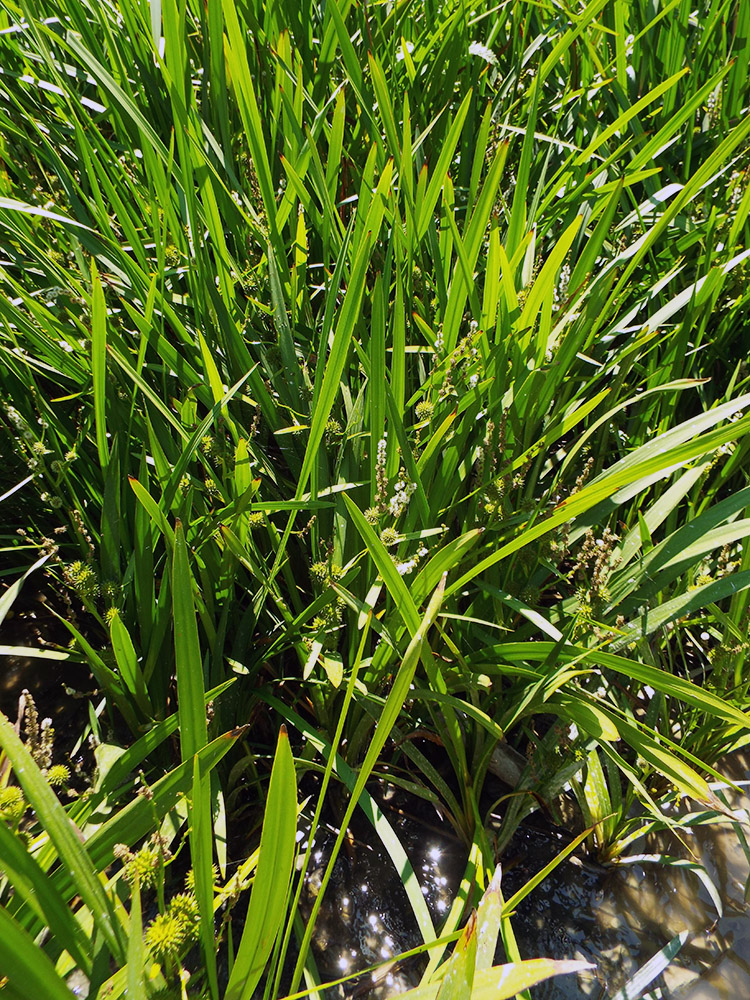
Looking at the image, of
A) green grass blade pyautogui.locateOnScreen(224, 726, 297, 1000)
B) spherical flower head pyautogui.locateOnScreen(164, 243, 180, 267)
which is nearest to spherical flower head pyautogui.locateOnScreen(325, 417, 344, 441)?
spherical flower head pyautogui.locateOnScreen(164, 243, 180, 267)

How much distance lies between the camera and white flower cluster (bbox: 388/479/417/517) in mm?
1169

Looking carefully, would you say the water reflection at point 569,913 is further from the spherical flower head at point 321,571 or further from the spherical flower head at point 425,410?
the spherical flower head at point 425,410

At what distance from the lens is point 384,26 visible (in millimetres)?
2016

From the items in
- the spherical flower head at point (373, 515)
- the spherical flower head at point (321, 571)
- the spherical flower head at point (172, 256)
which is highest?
the spherical flower head at point (172, 256)

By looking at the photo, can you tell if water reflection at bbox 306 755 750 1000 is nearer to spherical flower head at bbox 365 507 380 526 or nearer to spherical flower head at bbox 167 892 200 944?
spherical flower head at bbox 167 892 200 944

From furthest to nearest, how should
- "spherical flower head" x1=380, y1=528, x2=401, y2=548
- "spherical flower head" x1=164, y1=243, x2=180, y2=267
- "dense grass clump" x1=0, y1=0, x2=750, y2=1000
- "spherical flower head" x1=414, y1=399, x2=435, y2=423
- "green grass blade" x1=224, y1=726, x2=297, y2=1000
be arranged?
"spherical flower head" x1=164, y1=243, x2=180, y2=267 → "spherical flower head" x1=414, y1=399, x2=435, y2=423 → "spherical flower head" x1=380, y1=528, x2=401, y2=548 → "dense grass clump" x1=0, y1=0, x2=750, y2=1000 → "green grass blade" x1=224, y1=726, x2=297, y2=1000

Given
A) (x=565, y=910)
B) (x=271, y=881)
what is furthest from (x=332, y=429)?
(x=565, y=910)

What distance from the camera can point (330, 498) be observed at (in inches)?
54.9

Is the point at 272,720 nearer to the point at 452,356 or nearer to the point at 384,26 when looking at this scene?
the point at 452,356

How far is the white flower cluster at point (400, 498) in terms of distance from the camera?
117 centimetres

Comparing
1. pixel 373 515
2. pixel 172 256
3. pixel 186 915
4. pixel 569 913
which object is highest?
pixel 172 256

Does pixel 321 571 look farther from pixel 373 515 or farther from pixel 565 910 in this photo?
pixel 565 910

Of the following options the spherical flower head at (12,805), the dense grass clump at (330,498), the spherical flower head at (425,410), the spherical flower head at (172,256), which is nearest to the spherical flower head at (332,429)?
the dense grass clump at (330,498)

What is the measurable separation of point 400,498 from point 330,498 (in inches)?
9.9
